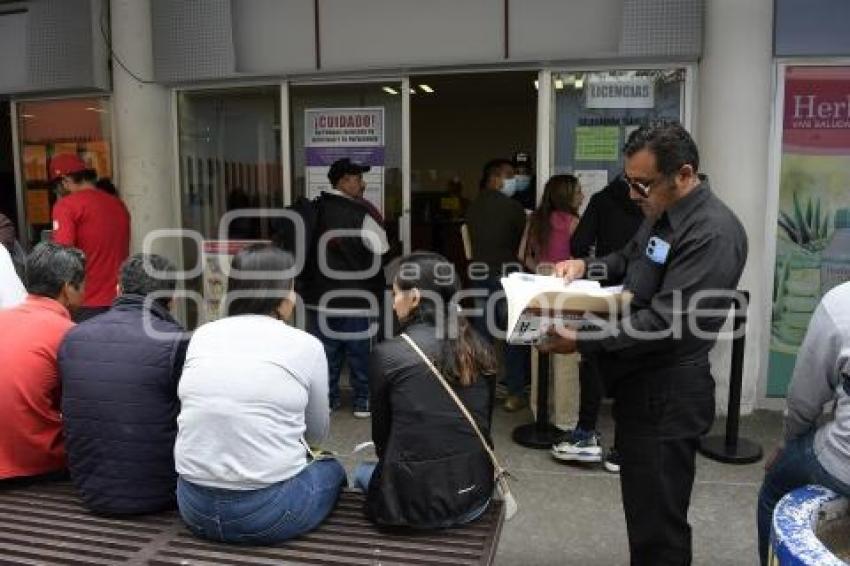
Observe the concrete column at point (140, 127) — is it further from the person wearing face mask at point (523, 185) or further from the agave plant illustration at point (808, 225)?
the agave plant illustration at point (808, 225)

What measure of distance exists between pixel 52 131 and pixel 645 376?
19.8ft

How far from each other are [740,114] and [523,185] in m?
1.78

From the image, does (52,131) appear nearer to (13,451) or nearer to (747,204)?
(13,451)

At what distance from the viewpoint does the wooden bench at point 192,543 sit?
92.5 inches

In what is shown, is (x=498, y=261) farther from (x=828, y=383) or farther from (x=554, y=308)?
(x=828, y=383)

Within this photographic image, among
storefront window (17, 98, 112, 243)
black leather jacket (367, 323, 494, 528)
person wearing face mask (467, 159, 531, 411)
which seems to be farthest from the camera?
storefront window (17, 98, 112, 243)

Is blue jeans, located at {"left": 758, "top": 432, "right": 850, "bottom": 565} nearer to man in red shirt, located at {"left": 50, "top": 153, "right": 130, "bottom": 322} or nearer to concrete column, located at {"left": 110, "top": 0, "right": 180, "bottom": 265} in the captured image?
man in red shirt, located at {"left": 50, "top": 153, "right": 130, "bottom": 322}

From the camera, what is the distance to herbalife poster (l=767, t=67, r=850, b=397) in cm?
494

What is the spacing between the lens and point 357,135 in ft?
19.4

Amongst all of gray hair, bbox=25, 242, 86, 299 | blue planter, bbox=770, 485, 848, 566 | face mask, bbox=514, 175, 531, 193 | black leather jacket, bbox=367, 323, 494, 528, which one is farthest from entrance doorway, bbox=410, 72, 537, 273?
blue planter, bbox=770, 485, 848, 566

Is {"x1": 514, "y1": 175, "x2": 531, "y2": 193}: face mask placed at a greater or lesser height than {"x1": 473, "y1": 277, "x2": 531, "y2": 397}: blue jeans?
greater

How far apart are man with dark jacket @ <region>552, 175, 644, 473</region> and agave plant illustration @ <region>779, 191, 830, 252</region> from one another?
4.02ft

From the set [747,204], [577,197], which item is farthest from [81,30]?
[747,204]

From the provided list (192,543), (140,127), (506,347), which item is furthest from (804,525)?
(140,127)
